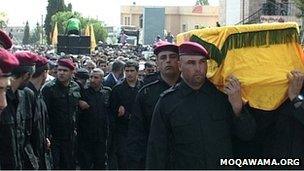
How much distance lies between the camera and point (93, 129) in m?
10.1

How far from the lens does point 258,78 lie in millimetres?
5180

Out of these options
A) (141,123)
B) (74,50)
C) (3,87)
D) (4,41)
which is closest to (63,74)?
(141,123)

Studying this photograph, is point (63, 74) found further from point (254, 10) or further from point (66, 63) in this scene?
point (254, 10)

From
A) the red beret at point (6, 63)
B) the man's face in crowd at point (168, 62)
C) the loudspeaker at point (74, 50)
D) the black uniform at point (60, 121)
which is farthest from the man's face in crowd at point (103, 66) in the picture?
the red beret at point (6, 63)

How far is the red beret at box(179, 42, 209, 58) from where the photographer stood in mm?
5047

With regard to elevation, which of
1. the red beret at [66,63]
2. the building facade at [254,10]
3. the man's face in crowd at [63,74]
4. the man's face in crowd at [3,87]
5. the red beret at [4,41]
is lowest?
the man's face in crowd at [63,74]

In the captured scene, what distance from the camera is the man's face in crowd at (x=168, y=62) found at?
626 cm

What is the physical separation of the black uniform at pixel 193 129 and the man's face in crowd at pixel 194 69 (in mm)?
76

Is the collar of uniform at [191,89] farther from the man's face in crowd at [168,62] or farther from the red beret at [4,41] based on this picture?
the red beret at [4,41]

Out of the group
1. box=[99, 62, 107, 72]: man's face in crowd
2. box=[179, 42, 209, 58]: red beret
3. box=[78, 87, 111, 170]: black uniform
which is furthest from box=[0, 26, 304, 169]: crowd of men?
box=[99, 62, 107, 72]: man's face in crowd

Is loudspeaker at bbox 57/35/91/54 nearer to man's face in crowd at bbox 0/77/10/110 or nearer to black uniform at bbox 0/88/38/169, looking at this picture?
black uniform at bbox 0/88/38/169

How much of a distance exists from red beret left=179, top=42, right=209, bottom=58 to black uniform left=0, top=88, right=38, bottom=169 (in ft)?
5.18

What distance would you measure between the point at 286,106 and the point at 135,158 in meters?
1.69

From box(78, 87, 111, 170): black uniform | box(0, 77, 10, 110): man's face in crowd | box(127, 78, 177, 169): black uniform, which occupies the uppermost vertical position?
box(0, 77, 10, 110): man's face in crowd
